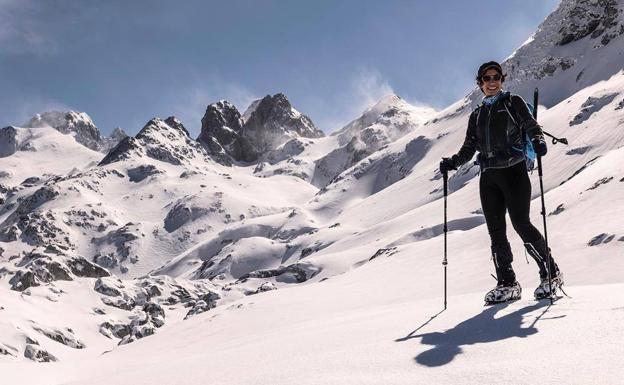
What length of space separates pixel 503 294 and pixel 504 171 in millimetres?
1530

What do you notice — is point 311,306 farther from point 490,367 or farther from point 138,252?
point 138,252

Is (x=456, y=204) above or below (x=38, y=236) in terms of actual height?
below

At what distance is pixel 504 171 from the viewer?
6.98 m

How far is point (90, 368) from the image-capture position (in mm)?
12906

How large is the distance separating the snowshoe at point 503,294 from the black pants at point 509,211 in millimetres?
120

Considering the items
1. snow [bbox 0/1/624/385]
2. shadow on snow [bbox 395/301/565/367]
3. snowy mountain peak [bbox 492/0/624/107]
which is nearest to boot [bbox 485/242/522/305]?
snow [bbox 0/1/624/385]

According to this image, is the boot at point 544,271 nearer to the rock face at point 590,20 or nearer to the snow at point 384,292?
the snow at point 384,292

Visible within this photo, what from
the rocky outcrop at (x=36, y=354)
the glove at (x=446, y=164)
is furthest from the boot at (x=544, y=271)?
the rocky outcrop at (x=36, y=354)

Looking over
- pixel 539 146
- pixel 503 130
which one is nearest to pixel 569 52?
pixel 503 130

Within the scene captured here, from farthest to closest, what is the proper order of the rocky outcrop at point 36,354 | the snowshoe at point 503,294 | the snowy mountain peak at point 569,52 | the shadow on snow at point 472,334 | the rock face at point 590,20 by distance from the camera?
the rock face at point 590,20, the snowy mountain peak at point 569,52, the rocky outcrop at point 36,354, the snowshoe at point 503,294, the shadow on snow at point 472,334

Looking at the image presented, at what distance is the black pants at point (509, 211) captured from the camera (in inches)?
268

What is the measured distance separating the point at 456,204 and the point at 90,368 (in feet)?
157

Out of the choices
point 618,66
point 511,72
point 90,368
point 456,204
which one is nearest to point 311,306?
point 90,368

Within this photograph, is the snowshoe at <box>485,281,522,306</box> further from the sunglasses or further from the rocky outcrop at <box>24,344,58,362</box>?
the rocky outcrop at <box>24,344,58,362</box>
